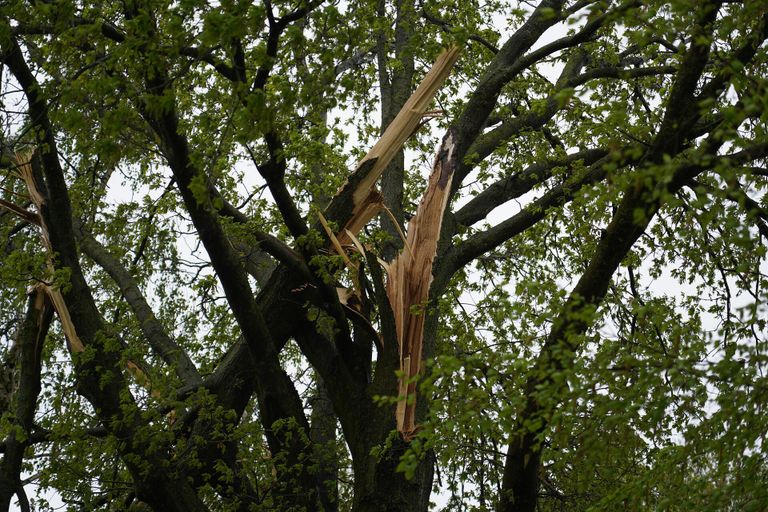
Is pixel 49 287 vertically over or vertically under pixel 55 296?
over

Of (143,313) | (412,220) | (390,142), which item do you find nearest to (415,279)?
(412,220)

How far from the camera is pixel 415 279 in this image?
9312 millimetres

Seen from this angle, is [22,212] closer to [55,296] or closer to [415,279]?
[55,296]

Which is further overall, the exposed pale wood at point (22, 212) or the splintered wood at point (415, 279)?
the exposed pale wood at point (22, 212)

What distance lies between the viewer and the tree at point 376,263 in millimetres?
6270

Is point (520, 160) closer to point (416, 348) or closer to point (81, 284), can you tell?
point (416, 348)

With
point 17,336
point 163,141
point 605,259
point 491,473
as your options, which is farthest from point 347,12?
point 17,336

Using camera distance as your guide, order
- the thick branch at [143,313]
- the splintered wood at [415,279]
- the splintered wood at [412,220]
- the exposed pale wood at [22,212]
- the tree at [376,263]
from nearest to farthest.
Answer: the tree at [376,263], the splintered wood at [415,279], the splintered wood at [412,220], the exposed pale wood at [22,212], the thick branch at [143,313]

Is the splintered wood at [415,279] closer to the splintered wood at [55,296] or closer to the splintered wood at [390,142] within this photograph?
the splintered wood at [390,142]

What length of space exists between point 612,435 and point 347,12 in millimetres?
3554

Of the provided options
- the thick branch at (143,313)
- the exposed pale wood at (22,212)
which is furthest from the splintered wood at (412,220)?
the exposed pale wood at (22,212)

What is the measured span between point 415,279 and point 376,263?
908 mm

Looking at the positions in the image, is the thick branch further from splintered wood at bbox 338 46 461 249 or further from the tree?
splintered wood at bbox 338 46 461 249

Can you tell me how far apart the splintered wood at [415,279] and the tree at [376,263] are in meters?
0.03
